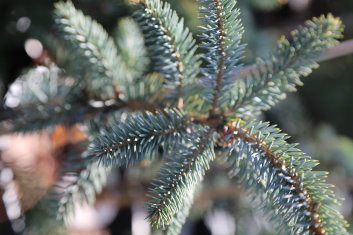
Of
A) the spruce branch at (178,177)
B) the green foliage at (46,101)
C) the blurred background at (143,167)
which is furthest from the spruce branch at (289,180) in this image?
the green foliage at (46,101)

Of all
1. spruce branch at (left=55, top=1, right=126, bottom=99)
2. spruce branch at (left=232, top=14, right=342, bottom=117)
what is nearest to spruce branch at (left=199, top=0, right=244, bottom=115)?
spruce branch at (left=232, top=14, right=342, bottom=117)

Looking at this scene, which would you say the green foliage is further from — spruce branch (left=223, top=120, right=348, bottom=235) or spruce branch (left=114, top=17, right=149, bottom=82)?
spruce branch (left=223, top=120, right=348, bottom=235)

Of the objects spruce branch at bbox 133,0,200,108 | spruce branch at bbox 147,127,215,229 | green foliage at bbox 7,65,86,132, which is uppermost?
spruce branch at bbox 133,0,200,108

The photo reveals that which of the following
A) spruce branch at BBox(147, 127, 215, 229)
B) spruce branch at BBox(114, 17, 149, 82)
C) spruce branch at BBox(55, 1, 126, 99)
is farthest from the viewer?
spruce branch at BBox(114, 17, 149, 82)

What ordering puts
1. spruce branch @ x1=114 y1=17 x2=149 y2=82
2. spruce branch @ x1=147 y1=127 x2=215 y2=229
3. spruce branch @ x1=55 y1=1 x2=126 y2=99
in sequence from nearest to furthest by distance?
spruce branch @ x1=147 y1=127 x2=215 y2=229 → spruce branch @ x1=55 y1=1 x2=126 y2=99 → spruce branch @ x1=114 y1=17 x2=149 y2=82

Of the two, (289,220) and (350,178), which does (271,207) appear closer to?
(289,220)

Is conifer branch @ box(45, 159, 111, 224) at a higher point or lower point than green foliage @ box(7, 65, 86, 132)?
lower

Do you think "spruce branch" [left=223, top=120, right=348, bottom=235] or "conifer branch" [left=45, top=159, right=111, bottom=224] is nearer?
"spruce branch" [left=223, top=120, right=348, bottom=235]

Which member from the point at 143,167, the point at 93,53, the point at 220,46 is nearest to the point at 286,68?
the point at 220,46
